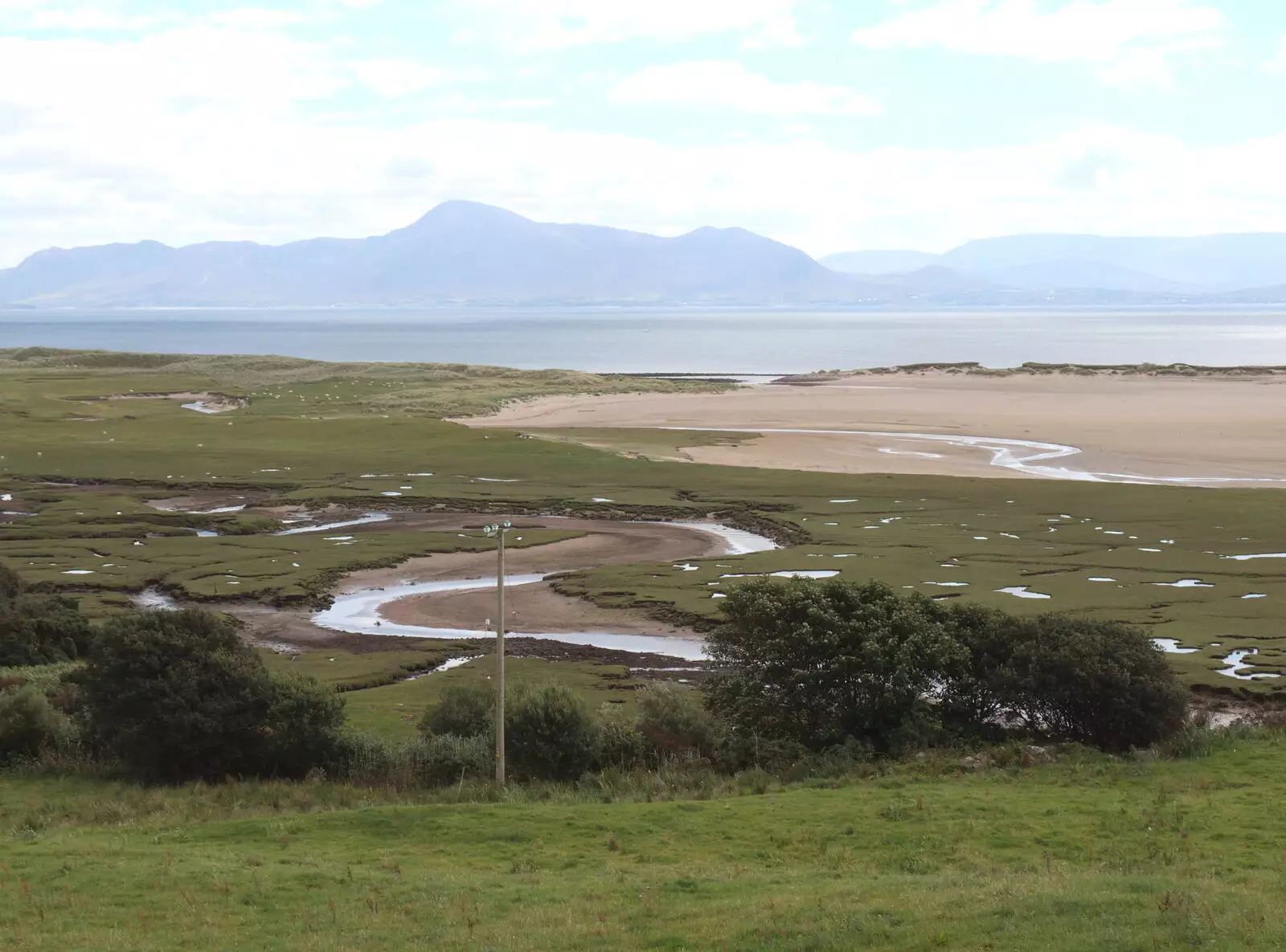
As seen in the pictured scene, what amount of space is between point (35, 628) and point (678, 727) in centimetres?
2305

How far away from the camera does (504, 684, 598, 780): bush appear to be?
27.5 meters

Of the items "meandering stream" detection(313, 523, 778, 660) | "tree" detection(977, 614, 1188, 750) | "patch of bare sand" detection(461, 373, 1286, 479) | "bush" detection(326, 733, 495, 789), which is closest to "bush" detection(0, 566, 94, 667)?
"meandering stream" detection(313, 523, 778, 660)

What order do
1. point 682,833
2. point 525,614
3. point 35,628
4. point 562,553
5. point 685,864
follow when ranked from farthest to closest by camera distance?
point 562,553
point 525,614
point 35,628
point 682,833
point 685,864

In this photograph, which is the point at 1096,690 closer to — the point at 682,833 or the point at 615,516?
the point at 682,833

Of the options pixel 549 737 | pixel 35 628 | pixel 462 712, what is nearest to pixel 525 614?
pixel 35 628

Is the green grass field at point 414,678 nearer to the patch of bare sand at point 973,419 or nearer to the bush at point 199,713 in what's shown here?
the bush at point 199,713

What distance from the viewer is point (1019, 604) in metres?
43.8

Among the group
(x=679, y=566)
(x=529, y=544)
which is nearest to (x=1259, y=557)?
(x=679, y=566)

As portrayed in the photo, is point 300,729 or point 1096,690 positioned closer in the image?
point 300,729

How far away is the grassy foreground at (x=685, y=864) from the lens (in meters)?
16.2

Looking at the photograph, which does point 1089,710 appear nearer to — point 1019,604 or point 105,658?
point 1019,604

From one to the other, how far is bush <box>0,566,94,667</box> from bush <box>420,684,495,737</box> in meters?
16.5

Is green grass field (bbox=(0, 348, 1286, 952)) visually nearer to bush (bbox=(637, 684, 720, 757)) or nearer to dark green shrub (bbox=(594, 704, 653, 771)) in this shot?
dark green shrub (bbox=(594, 704, 653, 771))

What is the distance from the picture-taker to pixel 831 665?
29.1m
